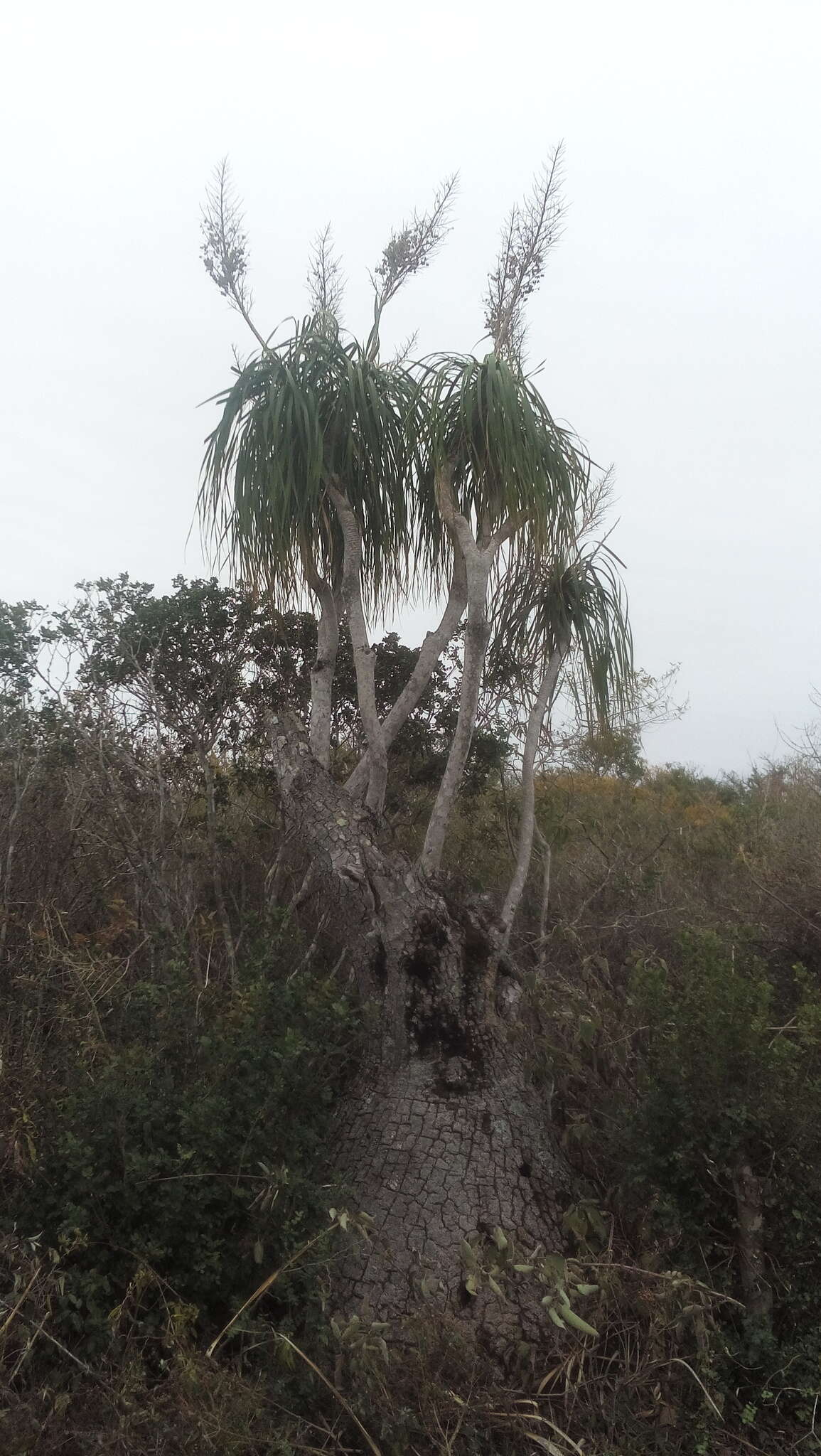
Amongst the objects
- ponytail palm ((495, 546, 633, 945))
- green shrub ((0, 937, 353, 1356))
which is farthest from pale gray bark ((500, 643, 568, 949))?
green shrub ((0, 937, 353, 1356))

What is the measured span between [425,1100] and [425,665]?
2.45 metres

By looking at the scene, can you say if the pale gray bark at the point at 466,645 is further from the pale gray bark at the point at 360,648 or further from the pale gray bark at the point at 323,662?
the pale gray bark at the point at 323,662

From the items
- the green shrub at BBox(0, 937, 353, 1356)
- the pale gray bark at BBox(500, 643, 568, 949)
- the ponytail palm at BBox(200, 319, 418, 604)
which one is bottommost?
the green shrub at BBox(0, 937, 353, 1356)

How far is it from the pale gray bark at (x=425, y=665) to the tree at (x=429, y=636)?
0.01 metres

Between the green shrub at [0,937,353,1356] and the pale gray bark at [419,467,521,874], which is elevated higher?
the pale gray bark at [419,467,521,874]

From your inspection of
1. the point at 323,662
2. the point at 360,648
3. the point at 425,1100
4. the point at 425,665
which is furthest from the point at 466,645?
the point at 425,1100

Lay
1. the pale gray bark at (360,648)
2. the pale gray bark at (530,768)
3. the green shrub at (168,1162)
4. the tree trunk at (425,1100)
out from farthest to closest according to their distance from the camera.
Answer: the pale gray bark at (530,768)
the pale gray bark at (360,648)
the tree trunk at (425,1100)
the green shrub at (168,1162)

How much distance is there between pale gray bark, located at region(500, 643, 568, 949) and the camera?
5.25 metres

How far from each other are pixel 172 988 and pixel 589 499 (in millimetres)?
3951

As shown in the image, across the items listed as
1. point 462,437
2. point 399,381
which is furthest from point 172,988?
point 399,381

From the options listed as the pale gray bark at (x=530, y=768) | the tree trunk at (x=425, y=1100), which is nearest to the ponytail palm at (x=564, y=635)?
the pale gray bark at (x=530, y=768)

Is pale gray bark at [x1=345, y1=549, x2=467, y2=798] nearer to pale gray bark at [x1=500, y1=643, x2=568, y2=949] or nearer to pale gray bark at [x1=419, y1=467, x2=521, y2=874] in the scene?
pale gray bark at [x1=419, y1=467, x2=521, y2=874]

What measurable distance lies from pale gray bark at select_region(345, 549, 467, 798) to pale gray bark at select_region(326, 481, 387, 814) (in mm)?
84

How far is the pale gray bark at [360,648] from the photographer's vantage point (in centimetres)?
505
